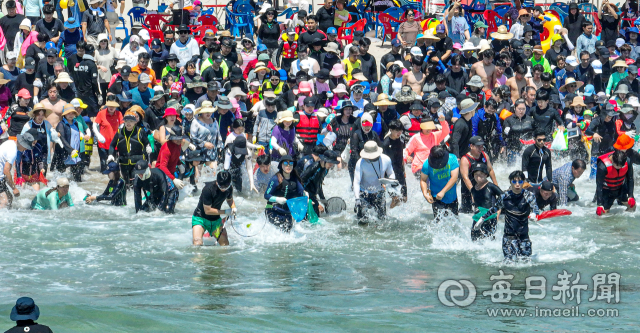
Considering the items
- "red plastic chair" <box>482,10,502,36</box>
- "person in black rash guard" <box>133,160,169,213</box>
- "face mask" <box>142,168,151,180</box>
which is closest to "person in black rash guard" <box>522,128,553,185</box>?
"person in black rash guard" <box>133,160,169,213</box>

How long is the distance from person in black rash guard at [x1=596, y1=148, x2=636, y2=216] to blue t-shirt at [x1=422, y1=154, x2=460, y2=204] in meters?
2.40

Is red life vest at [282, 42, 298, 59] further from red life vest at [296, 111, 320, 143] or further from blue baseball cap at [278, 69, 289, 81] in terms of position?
red life vest at [296, 111, 320, 143]

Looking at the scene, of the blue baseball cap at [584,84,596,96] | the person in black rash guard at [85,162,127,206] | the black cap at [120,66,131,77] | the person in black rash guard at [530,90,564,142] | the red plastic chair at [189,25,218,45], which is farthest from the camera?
the red plastic chair at [189,25,218,45]

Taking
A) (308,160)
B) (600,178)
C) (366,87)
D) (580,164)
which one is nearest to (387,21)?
(366,87)

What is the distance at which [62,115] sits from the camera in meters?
14.9

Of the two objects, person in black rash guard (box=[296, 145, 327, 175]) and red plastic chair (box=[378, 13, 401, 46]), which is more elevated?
red plastic chair (box=[378, 13, 401, 46])

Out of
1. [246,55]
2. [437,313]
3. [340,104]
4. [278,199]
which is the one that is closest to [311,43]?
[246,55]

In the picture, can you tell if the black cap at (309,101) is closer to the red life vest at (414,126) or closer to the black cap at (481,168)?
the red life vest at (414,126)

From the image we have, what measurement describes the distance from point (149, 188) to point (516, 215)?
525 centimetres

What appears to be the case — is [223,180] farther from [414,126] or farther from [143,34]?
[143,34]

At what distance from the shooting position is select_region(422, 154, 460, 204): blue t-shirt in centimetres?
1196

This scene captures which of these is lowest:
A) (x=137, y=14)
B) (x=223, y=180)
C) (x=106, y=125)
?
(x=223, y=180)

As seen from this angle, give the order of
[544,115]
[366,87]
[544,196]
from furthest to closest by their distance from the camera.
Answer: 1. [366,87]
2. [544,115]
3. [544,196]

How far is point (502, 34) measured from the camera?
18.7 m
